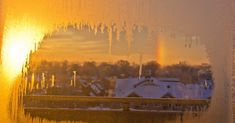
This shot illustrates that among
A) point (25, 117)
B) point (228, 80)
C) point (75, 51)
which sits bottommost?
point (25, 117)

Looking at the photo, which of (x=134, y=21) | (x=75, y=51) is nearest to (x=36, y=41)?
(x=75, y=51)

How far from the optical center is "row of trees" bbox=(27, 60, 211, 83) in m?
1.39

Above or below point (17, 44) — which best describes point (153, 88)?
below

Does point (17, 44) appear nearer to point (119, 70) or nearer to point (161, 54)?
point (119, 70)

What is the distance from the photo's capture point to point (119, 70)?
54.8 inches

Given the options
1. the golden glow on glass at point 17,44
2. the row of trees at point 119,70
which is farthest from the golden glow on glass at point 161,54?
the golden glow on glass at point 17,44

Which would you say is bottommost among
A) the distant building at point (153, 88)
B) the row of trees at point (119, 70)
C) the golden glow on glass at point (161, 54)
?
the distant building at point (153, 88)

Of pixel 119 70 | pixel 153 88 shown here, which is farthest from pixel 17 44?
pixel 153 88

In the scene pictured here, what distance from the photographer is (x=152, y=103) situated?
1.38 metres

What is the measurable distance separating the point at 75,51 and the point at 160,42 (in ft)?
1.25

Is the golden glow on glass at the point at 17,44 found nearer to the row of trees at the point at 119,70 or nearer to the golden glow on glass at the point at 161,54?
the row of trees at the point at 119,70

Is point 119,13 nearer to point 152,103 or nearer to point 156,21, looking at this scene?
point 156,21

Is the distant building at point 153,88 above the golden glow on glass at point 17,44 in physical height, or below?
below

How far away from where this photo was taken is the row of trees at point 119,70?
139cm
